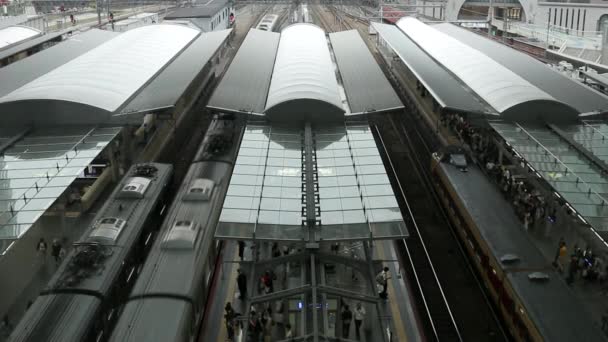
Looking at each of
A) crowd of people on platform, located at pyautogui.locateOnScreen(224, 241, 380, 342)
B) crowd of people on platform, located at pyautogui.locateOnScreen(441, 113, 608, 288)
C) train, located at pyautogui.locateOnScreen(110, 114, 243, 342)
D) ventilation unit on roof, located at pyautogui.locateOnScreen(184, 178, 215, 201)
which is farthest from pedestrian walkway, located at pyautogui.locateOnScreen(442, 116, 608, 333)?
ventilation unit on roof, located at pyautogui.locateOnScreen(184, 178, 215, 201)

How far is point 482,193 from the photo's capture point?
52.6ft

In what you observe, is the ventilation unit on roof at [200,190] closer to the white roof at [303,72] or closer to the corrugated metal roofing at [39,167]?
the corrugated metal roofing at [39,167]

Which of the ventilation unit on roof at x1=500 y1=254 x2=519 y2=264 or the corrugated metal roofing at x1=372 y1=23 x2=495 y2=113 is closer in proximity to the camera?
the ventilation unit on roof at x1=500 y1=254 x2=519 y2=264

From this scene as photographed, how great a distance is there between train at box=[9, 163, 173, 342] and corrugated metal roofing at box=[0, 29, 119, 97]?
11.2 m

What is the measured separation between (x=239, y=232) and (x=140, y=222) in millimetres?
3517

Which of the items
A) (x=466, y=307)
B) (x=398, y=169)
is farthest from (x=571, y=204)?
(x=398, y=169)

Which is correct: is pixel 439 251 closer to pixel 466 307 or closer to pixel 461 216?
pixel 461 216

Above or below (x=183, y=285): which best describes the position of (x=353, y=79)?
above

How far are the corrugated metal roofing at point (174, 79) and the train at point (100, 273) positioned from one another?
4.85 meters

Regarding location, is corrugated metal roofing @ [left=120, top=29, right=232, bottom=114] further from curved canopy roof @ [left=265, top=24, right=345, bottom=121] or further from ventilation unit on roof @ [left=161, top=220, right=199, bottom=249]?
ventilation unit on roof @ [left=161, top=220, right=199, bottom=249]

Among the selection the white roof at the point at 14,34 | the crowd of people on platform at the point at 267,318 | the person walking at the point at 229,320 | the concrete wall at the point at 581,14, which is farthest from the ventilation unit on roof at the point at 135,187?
the concrete wall at the point at 581,14

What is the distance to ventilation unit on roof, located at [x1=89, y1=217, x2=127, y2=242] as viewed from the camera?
12.6 metres

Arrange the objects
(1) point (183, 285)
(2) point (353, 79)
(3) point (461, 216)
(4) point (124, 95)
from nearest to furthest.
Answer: (1) point (183, 285) → (3) point (461, 216) → (4) point (124, 95) → (2) point (353, 79)

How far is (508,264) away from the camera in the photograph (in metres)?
12.4
